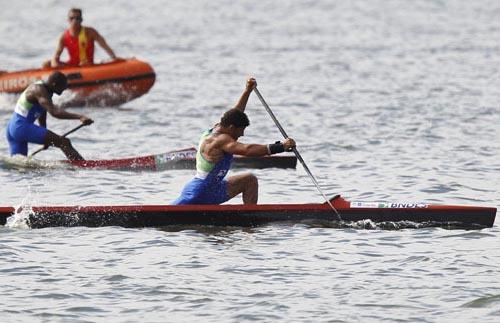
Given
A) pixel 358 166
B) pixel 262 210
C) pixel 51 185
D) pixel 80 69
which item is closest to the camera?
pixel 262 210

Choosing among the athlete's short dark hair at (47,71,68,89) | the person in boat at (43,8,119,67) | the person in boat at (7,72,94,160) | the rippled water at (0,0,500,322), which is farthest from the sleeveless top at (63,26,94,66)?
the athlete's short dark hair at (47,71,68,89)

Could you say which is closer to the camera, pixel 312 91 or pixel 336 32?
pixel 312 91

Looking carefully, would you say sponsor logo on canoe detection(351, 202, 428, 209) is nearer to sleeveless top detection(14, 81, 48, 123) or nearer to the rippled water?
the rippled water

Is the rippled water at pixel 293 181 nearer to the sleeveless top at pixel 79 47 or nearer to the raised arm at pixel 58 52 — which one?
the sleeveless top at pixel 79 47

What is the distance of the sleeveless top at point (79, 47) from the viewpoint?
2719 cm

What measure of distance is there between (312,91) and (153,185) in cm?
1235

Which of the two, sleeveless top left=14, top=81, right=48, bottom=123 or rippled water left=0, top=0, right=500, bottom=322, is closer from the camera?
rippled water left=0, top=0, right=500, bottom=322

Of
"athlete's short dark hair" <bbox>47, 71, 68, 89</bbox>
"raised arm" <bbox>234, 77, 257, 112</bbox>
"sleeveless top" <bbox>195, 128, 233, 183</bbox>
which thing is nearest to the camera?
"sleeveless top" <bbox>195, 128, 233, 183</bbox>

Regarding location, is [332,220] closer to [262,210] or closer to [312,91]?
[262,210]

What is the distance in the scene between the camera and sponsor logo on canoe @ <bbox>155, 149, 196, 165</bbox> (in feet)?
70.4

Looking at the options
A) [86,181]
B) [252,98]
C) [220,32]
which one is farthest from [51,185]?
[220,32]

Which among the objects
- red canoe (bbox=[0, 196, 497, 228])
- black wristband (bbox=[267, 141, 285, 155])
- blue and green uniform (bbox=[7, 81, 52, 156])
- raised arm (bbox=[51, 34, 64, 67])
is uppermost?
raised arm (bbox=[51, 34, 64, 67])

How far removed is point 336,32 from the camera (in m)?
46.2

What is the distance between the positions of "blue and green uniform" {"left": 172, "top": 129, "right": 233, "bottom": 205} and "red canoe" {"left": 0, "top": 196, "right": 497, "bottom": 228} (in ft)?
0.86
